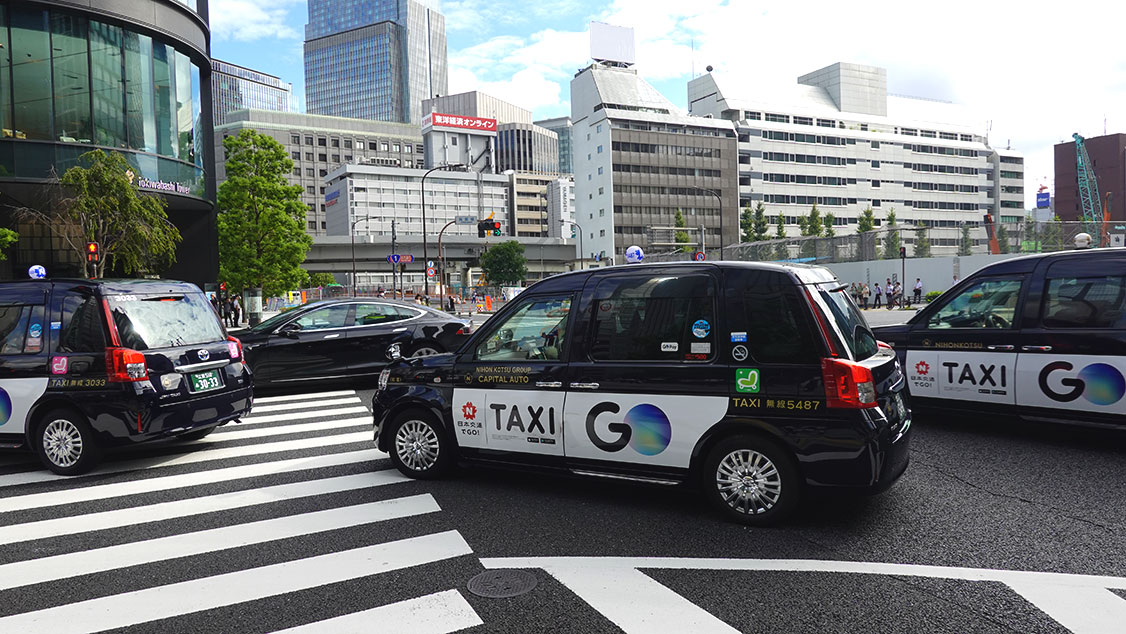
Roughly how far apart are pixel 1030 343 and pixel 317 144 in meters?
143

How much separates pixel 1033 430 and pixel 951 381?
3.52 ft

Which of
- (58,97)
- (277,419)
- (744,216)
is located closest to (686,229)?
(744,216)

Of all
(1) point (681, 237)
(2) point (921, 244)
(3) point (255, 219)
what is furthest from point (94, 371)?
(1) point (681, 237)

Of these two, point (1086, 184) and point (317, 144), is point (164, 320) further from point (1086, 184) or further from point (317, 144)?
point (1086, 184)

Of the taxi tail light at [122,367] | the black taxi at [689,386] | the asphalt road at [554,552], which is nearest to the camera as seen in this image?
the asphalt road at [554,552]

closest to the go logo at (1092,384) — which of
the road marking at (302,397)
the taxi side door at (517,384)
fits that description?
the taxi side door at (517,384)

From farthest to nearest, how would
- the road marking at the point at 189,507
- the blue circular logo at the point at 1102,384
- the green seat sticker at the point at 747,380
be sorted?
the blue circular logo at the point at 1102,384, the road marking at the point at 189,507, the green seat sticker at the point at 747,380

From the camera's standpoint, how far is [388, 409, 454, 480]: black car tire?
5.97 metres

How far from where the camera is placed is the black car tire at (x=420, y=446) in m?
5.97

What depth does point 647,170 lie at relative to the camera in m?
97.1

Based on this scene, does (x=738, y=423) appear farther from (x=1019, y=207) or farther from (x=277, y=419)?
(x=1019, y=207)

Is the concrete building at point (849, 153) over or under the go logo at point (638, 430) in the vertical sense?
over

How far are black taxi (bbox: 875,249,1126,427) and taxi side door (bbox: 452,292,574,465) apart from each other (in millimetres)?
4202

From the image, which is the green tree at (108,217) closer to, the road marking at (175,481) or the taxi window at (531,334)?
the road marking at (175,481)
